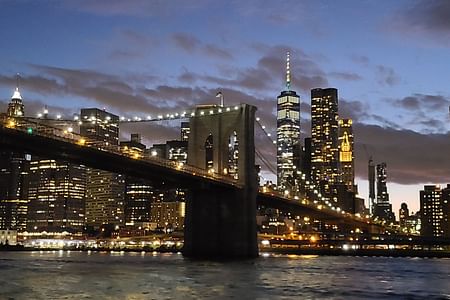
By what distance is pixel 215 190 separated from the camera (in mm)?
69812

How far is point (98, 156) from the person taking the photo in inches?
2317

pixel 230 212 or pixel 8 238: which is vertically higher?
pixel 230 212

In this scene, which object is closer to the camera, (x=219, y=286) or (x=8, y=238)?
(x=219, y=286)

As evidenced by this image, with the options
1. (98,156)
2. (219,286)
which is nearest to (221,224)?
Answer: (98,156)

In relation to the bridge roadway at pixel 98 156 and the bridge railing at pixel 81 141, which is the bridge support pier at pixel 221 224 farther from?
the bridge railing at pixel 81 141

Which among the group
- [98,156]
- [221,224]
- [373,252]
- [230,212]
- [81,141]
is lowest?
[373,252]

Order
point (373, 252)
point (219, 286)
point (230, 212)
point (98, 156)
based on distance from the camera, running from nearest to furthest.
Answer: point (219, 286)
point (98, 156)
point (230, 212)
point (373, 252)

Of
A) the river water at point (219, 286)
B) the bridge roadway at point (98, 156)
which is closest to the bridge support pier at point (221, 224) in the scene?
the bridge roadway at point (98, 156)

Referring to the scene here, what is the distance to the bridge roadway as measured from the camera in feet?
170

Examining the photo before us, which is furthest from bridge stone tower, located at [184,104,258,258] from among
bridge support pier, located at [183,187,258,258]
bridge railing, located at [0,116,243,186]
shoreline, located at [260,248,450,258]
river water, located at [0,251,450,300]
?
shoreline, located at [260,248,450,258]

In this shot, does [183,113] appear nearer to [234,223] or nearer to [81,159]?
[234,223]

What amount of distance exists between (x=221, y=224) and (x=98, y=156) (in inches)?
644

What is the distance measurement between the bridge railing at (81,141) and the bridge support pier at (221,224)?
174cm

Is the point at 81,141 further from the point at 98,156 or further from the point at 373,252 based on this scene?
the point at 373,252
